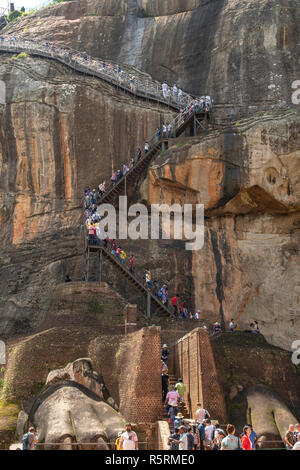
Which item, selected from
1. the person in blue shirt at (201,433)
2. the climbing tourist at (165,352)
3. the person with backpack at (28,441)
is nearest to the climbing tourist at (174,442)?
the person in blue shirt at (201,433)

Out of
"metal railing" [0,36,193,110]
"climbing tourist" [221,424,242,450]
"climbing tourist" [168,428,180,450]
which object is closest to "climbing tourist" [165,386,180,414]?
"climbing tourist" [168,428,180,450]

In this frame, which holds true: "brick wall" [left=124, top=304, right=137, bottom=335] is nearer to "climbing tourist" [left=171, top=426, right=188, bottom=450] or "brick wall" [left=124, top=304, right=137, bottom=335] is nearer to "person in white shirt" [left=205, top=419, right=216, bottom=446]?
"person in white shirt" [left=205, top=419, right=216, bottom=446]

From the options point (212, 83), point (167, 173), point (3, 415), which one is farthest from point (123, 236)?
point (3, 415)

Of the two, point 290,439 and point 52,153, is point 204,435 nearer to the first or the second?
point 290,439

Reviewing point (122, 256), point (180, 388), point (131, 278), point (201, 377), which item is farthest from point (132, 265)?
point (201, 377)

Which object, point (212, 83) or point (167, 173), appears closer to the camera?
point (167, 173)

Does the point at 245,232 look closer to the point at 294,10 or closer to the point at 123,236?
the point at 123,236
